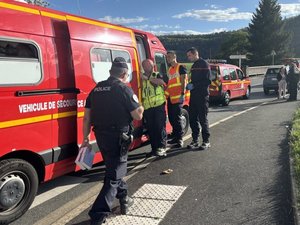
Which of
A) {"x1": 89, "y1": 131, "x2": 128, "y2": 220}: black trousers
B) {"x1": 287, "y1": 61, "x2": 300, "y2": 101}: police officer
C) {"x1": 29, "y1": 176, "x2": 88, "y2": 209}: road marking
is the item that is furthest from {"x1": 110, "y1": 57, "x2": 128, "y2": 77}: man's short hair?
{"x1": 287, "y1": 61, "x2": 300, "y2": 101}: police officer

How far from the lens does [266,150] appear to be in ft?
24.8

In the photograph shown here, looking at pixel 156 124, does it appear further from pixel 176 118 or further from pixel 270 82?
pixel 270 82

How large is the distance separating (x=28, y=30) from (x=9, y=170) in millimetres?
1710

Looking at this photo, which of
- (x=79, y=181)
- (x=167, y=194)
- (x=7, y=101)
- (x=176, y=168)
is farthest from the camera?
(x=176, y=168)

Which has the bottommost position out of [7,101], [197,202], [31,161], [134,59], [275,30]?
[197,202]

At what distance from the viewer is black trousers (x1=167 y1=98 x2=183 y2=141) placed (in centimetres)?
779

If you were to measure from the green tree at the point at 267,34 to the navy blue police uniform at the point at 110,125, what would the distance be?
72.0m

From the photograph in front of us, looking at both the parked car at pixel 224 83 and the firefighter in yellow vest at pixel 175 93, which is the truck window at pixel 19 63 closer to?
the firefighter in yellow vest at pixel 175 93

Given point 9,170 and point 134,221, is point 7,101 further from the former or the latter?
point 134,221

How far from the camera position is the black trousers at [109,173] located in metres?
4.04

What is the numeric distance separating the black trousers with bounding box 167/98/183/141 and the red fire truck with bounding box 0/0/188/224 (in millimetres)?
2238

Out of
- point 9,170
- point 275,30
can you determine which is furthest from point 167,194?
point 275,30

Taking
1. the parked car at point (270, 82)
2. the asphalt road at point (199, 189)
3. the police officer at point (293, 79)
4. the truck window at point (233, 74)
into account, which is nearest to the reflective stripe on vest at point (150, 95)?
the asphalt road at point (199, 189)

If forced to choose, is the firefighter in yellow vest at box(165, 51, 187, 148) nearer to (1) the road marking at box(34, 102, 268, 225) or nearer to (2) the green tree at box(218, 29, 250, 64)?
(1) the road marking at box(34, 102, 268, 225)
